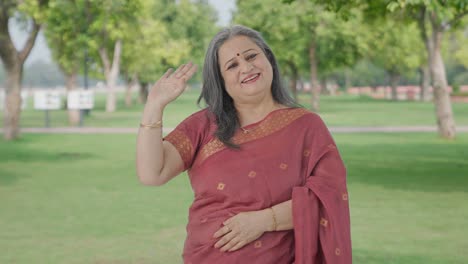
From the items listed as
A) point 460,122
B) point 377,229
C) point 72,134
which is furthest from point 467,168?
point 460,122

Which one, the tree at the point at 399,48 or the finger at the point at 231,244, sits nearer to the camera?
the finger at the point at 231,244

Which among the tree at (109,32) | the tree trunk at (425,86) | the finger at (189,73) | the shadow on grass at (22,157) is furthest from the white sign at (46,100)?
the tree trunk at (425,86)

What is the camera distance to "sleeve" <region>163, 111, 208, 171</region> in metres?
3.43

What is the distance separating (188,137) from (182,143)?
1.6 inches

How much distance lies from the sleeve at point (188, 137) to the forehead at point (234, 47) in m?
0.29

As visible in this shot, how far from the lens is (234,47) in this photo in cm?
338

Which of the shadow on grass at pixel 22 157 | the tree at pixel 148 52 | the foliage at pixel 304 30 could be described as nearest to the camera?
the shadow on grass at pixel 22 157

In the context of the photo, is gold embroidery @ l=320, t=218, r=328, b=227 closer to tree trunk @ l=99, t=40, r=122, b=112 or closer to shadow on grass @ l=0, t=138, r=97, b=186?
shadow on grass @ l=0, t=138, r=97, b=186

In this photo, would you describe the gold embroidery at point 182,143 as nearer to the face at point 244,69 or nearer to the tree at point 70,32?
the face at point 244,69

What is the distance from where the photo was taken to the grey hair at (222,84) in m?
3.40

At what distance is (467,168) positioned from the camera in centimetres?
1509

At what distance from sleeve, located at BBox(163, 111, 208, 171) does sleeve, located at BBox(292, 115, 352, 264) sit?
0.47 meters

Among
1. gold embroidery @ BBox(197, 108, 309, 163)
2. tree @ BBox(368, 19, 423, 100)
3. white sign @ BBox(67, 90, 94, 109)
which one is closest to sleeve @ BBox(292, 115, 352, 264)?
gold embroidery @ BBox(197, 108, 309, 163)

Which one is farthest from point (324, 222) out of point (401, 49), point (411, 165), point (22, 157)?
point (401, 49)
